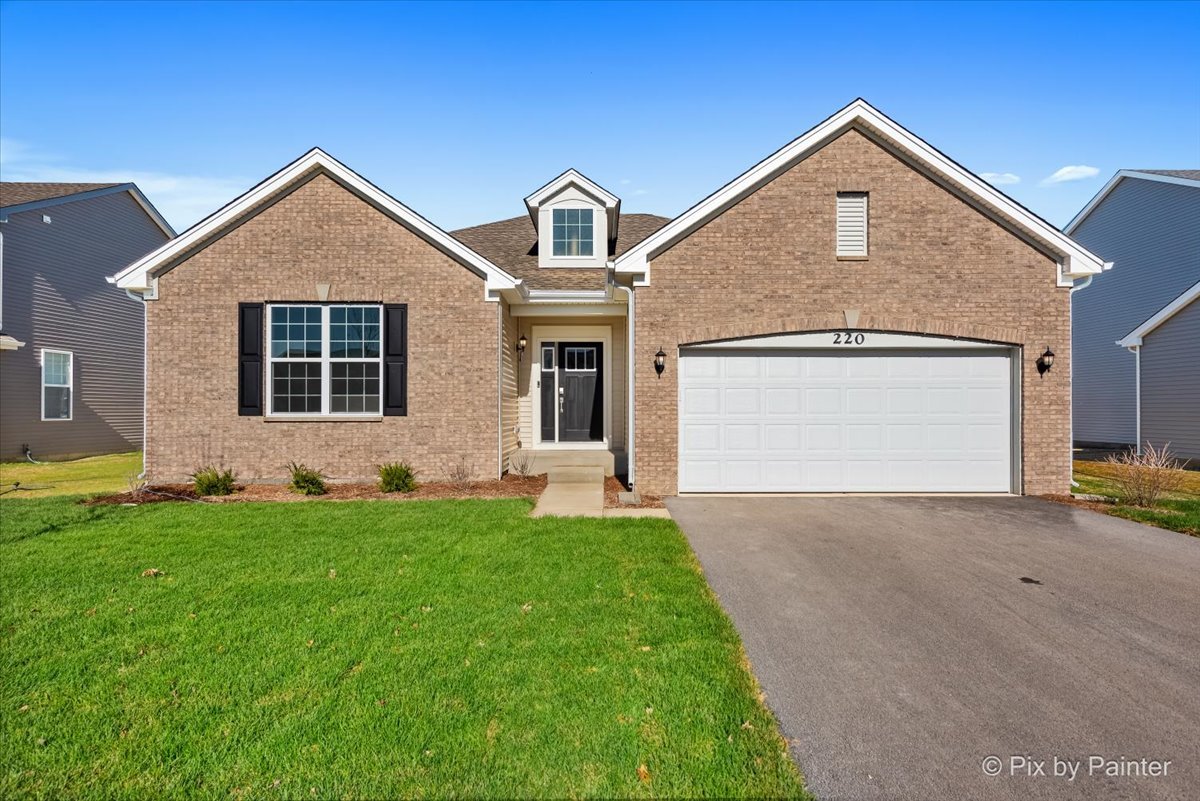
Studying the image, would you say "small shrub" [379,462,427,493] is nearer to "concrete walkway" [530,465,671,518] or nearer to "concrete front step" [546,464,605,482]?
"concrete walkway" [530,465,671,518]

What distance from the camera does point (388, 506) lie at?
354 inches

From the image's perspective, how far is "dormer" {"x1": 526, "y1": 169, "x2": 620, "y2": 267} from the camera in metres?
14.0

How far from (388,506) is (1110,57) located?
14.2m

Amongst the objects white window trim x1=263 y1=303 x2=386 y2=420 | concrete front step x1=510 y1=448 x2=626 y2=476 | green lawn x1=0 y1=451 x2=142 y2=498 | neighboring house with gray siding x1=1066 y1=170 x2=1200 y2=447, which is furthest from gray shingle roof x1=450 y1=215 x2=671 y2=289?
neighboring house with gray siding x1=1066 y1=170 x2=1200 y2=447

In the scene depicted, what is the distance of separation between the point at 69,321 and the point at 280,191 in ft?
34.7

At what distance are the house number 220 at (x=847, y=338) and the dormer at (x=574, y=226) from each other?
600 centimetres

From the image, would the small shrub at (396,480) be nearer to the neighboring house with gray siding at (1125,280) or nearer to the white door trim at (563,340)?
the white door trim at (563,340)

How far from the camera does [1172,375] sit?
50.8 feet

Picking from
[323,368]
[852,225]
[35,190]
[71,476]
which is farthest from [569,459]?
[35,190]

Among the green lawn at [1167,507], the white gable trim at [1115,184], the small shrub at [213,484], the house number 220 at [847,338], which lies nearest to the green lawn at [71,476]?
the small shrub at [213,484]

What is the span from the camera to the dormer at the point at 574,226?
14.0 meters

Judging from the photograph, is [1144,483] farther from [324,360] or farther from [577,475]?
[324,360]

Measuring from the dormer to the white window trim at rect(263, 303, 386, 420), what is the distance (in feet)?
15.5

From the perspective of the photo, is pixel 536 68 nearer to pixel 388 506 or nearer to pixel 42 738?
pixel 388 506
